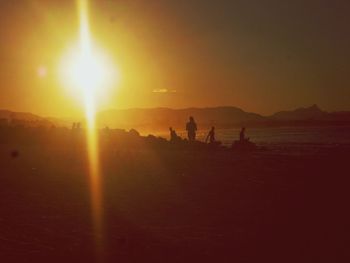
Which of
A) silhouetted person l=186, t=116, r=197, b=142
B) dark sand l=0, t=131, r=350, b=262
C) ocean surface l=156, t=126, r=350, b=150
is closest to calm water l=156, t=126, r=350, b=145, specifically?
ocean surface l=156, t=126, r=350, b=150

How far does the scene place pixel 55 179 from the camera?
20609 millimetres

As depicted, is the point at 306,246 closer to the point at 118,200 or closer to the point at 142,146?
the point at 118,200

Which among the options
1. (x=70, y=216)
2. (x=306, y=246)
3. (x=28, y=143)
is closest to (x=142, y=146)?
(x=28, y=143)

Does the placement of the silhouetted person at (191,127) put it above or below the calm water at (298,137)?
above

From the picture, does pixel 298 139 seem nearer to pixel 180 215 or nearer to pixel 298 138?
pixel 298 138

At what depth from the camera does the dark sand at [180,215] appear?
10117 mm

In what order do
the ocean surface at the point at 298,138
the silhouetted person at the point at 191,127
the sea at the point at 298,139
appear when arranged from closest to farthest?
the silhouetted person at the point at 191,127, the sea at the point at 298,139, the ocean surface at the point at 298,138

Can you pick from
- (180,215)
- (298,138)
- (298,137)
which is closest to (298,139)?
(298,138)

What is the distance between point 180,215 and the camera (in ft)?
44.7

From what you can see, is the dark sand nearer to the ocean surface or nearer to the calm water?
the ocean surface

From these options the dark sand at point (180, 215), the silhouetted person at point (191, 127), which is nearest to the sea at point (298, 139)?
the silhouetted person at point (191, 127)

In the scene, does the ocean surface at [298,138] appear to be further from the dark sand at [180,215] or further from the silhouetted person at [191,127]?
the dark sand at [180,215]

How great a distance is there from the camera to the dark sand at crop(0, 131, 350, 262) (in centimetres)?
1012

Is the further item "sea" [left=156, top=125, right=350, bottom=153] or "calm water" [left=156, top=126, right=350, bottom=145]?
"calm water" [left=156, top=126, right=350, bottom=145]
